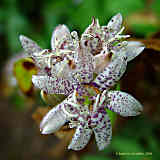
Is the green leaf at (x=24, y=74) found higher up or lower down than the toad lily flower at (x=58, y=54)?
lower down

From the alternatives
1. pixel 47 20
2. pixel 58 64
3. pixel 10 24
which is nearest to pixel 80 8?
pixel 47 20

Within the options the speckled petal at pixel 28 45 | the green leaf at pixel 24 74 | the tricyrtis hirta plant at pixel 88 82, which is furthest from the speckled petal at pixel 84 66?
the green leaf at pixel 24 74

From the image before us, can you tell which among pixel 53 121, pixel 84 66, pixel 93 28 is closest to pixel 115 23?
pixel 93 28

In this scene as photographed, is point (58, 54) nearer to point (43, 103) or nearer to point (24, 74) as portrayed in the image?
point (24, 74)

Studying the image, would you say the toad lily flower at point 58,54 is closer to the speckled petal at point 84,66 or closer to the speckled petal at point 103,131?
the speckled petal at point 84,66

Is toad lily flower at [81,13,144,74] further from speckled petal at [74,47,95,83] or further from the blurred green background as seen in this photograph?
the blurred green background

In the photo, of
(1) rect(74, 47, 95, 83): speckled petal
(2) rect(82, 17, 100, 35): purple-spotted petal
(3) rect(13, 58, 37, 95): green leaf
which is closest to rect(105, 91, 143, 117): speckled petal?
(1) rect(74, 47, 95, 83): speckled petal

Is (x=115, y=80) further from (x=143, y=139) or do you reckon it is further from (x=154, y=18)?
(x=154, y=18)
